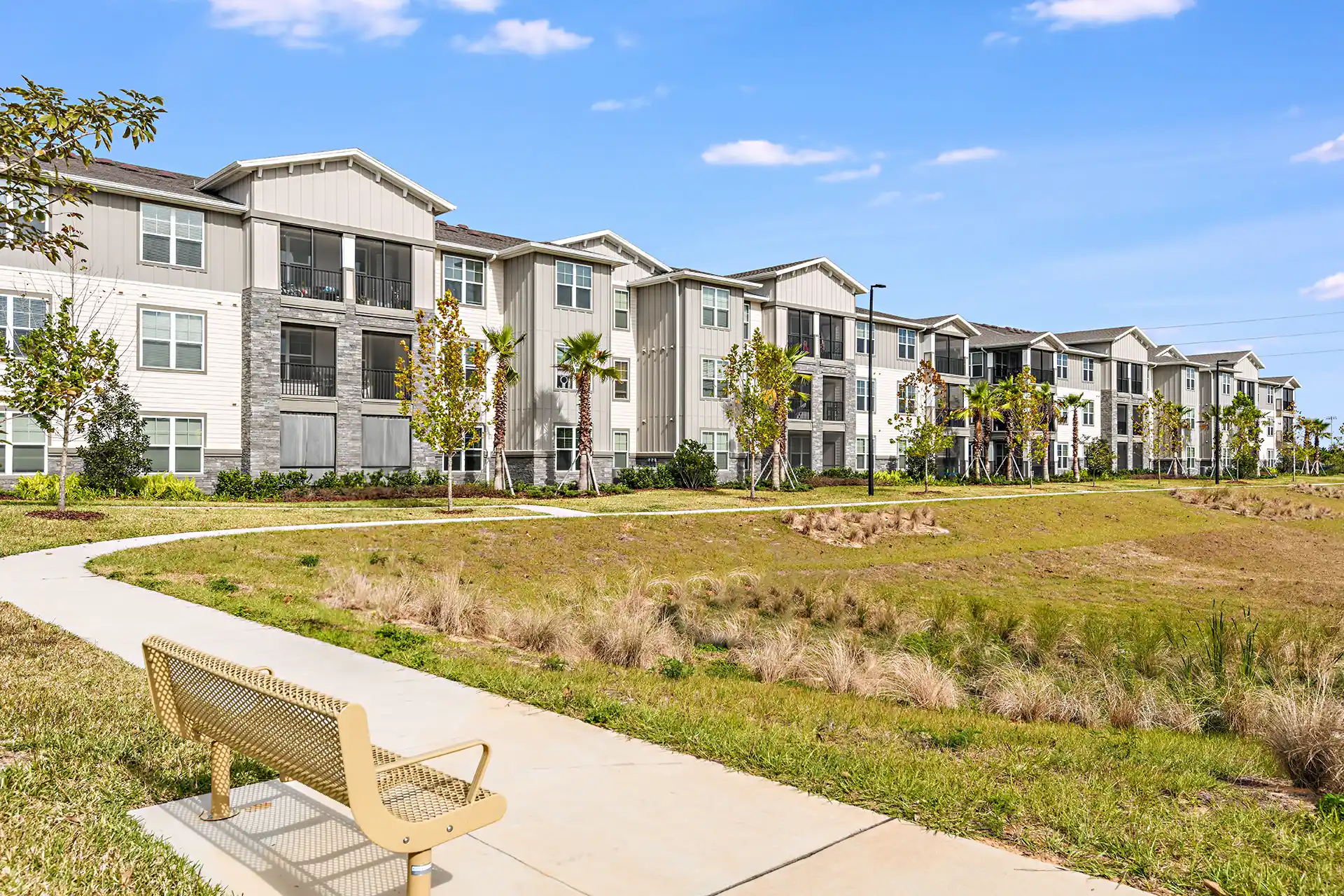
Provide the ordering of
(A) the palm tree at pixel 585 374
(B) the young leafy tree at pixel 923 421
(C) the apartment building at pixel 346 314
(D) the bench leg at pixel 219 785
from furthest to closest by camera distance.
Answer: (B) the young leafy tree at pixel 923 421
(A) the palm tree at pixel 585 374
(C) the apartment building at pixel 346 314
(D) the bench leg at pixel 219 785

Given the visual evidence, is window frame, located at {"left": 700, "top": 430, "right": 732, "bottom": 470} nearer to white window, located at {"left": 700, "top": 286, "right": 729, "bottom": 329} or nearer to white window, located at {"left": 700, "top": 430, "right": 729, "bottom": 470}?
white window, located at {"left": 700, "top": 430, "right": 729, "bottom": 470}

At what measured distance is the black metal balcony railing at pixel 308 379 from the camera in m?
34.9

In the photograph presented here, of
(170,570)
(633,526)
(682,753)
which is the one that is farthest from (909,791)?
(633,526)

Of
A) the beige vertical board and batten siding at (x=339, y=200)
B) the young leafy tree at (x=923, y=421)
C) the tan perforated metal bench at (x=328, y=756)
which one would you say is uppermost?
the beige vertical board and batten siding at (x=339, y=200)

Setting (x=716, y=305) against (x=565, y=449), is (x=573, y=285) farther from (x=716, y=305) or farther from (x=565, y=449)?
(x=716, y=305)

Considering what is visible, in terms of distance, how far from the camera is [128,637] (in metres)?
10.3

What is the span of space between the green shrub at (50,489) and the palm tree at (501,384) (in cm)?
1346

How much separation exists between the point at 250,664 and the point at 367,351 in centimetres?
2989

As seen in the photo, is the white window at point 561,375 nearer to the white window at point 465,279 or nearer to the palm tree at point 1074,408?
the white window at point 465,279

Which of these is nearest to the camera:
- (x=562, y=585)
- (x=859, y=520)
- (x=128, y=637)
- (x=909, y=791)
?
(x=909, y=791)

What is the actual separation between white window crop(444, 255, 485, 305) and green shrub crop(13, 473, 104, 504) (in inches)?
599

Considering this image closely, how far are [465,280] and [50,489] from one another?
56.7ft

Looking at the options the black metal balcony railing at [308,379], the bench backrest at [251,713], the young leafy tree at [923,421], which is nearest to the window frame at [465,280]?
the black metal balcony railing at [308,379]

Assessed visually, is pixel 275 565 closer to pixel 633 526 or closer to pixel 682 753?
pixel 633 526
